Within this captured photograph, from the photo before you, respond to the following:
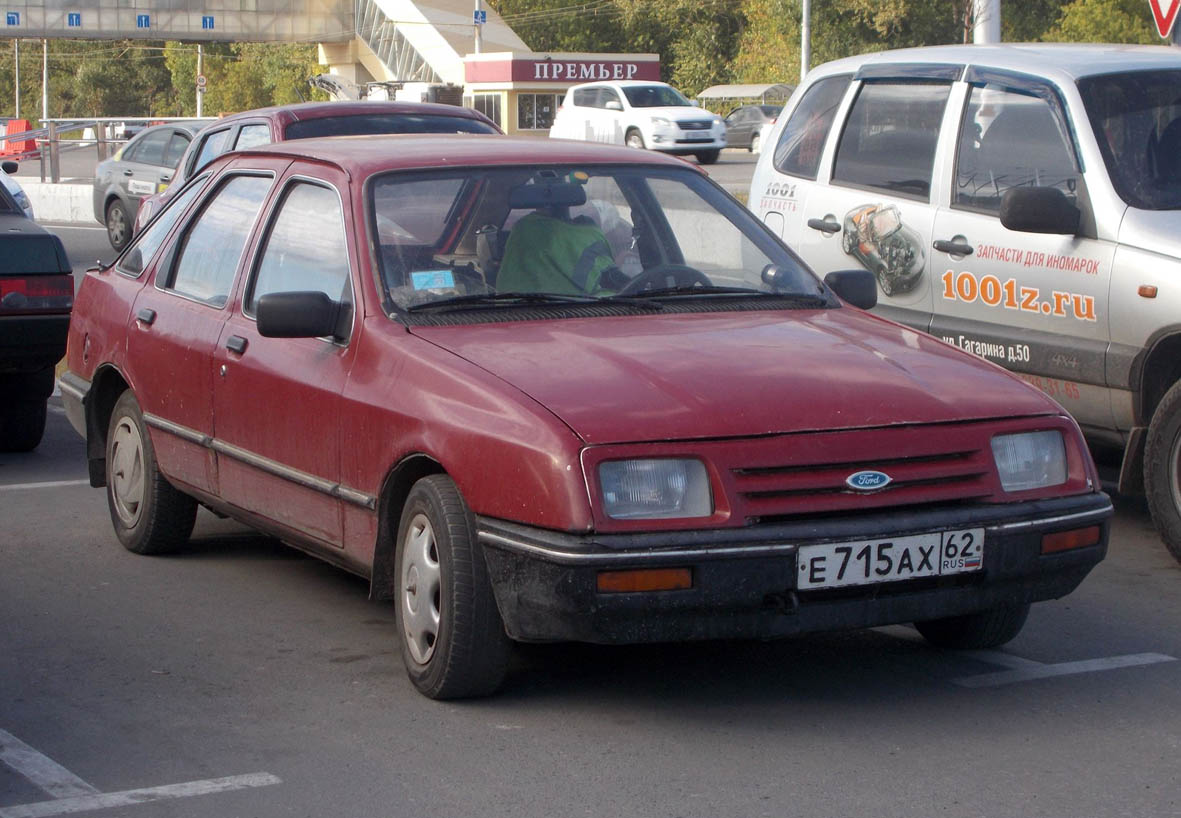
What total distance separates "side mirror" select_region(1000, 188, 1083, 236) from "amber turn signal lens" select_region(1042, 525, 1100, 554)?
211 centimetres

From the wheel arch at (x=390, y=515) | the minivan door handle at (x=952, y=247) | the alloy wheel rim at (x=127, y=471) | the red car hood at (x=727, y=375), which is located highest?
the minivan door handle at (x=952, y=247)

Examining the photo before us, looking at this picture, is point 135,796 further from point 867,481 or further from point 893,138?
point 893,138

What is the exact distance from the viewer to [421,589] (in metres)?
4.88

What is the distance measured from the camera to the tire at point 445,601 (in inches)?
182

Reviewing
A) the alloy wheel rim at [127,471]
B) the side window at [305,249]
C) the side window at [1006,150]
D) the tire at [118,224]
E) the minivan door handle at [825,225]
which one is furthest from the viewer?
the tire at [118,224]

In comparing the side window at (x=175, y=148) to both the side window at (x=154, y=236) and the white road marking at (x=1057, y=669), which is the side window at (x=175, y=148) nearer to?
the side window at (x=154, y=236)

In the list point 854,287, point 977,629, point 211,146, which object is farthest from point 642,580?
point 211,146

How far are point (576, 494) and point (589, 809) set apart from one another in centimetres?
76

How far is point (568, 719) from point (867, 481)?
104 centimetres

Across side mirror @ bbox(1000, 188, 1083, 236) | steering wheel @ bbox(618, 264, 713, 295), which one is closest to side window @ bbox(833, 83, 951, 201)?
side mirror @ bbox(1000, 188, 1083, 236)

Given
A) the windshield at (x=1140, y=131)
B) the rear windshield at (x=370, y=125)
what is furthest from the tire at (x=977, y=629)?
the rear windshield at (x=370, y=125)

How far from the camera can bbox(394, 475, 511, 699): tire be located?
4629 mm

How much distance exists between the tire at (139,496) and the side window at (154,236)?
1.74 feet

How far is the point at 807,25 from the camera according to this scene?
147 feet
